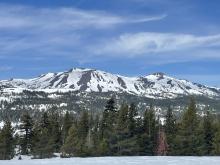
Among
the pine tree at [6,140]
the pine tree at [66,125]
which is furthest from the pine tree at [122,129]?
the pine tree at [6,140]

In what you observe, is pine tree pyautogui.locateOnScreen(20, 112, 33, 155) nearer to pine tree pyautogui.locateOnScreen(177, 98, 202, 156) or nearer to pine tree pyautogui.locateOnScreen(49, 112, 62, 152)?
pine tree pyautogui.locateOnScreen(49, 112, 62, 152)

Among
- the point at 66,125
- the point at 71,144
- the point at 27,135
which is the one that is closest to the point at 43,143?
the point at 27,135

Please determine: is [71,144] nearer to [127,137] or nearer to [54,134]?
[54,134]

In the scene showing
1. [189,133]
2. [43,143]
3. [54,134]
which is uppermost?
[54,134]

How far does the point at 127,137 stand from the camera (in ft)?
243

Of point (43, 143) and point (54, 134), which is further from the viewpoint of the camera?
point (54, 134)

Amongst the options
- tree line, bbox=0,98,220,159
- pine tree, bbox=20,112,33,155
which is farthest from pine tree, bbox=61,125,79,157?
pine tree, bbox=20,112,33,155

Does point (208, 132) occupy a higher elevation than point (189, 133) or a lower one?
higher

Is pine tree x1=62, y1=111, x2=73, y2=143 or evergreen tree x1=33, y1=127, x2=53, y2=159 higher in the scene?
pine tree x1=62, y1=111, x2=73, y2=143

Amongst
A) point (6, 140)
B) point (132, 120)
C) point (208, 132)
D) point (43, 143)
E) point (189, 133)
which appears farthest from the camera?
point (6, 140)

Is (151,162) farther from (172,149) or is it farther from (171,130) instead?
(171,130)

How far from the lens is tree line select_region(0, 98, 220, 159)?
2827 inches

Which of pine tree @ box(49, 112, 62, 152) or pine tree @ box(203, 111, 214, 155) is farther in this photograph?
pine tree @ box(49, 112, 62, 152)

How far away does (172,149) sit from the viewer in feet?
253
